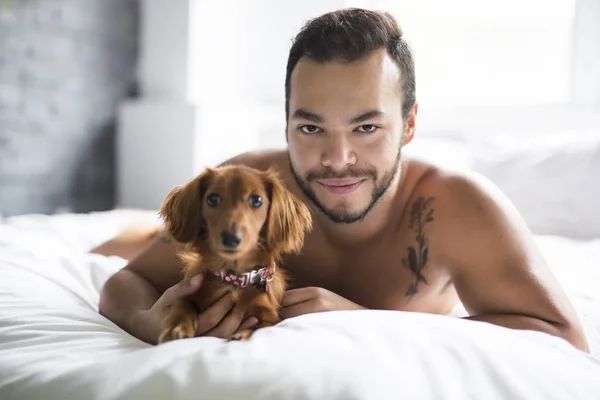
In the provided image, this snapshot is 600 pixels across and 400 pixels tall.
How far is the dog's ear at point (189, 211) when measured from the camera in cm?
92

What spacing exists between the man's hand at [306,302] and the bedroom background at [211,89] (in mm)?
1505

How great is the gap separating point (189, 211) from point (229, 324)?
0.60ft

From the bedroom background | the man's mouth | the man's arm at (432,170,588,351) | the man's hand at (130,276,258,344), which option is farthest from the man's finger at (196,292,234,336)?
the bedroom background

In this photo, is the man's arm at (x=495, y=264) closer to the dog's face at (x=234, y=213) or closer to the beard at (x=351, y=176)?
the beard at (x=351, y=176)

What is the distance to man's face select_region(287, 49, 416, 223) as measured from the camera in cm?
117

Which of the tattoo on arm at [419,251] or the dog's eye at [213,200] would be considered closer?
the dog's eye at [213,200]

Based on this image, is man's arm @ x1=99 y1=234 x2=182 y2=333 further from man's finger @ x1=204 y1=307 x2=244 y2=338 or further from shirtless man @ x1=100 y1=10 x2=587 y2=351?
man's finger @ x1=204 y1=307 x2=244 y2=338

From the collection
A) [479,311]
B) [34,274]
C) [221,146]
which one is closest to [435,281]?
[479,311]

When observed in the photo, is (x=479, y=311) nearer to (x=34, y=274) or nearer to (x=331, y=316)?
(x=331, y=316)

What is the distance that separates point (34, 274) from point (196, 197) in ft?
2.07

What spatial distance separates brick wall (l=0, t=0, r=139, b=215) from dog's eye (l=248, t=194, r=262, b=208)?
2.10 metres

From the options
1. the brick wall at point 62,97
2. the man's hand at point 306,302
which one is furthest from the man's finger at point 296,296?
the brick wall at point 62,97

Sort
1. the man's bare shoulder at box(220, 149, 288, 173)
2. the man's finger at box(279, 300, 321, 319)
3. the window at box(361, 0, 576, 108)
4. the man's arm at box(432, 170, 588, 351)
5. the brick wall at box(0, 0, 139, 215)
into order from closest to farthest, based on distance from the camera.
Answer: the man's finger at box(279, 300, 321, 319), the man's arm at box(432, 170, 588, 351), the man's bare shoulder at box(220, 149, 288, 173), the brick wall at box(0, 0, 139, 215), the window at box(361, 0, 576, 108)

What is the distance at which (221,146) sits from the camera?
323 cm
